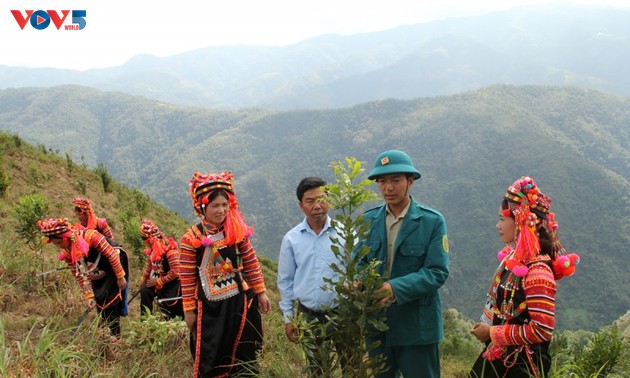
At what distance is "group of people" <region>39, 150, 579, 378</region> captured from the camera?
2.24 metres

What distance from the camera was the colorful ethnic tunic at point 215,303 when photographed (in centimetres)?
294

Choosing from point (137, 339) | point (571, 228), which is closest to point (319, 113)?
point (571, 228)

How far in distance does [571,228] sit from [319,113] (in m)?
80.9

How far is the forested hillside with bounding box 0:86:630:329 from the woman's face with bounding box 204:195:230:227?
166ft

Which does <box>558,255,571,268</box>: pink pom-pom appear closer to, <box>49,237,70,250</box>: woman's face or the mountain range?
<box>49,237,70,250</box>: woman's face

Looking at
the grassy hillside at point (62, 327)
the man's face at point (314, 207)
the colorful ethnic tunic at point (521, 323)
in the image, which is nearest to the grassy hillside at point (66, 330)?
the grassy hillside at point (62, 327)

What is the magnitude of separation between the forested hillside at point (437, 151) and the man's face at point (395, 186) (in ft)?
165

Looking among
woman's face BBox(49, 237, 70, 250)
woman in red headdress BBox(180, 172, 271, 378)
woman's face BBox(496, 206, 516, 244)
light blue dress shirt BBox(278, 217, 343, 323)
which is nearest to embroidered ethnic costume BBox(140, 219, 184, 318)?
woman's face BBox(49, 237, 70, 250)

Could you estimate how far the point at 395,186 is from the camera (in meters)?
2.50

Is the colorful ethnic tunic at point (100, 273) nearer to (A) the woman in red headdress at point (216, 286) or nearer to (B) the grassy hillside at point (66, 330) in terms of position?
(B) the grassy hillside at point (66, 330)

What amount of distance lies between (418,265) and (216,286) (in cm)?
141

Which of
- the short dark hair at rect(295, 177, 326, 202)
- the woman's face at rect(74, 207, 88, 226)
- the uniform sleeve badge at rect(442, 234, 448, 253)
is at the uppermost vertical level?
the short dark hair at rect(295, 177, 326, 202)

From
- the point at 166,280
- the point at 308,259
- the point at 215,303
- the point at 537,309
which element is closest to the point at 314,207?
the point at 308,259

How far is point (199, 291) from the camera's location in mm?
2961
